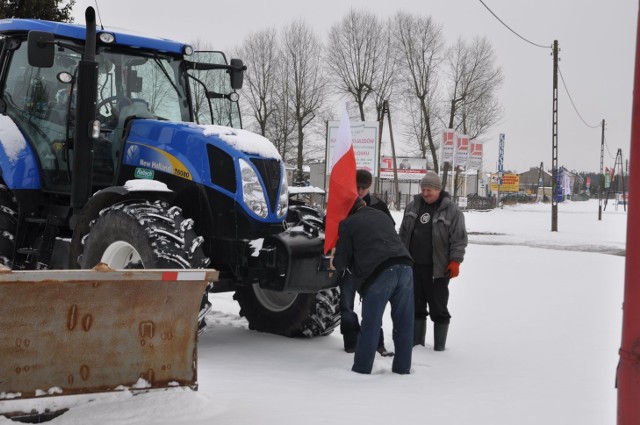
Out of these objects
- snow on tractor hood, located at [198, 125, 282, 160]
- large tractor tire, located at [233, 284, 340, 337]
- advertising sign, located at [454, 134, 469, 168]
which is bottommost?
large tractor tire, located at [233, 284, 340, 337]

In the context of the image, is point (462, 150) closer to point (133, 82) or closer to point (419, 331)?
point (419, 331)

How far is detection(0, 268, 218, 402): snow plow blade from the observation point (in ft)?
13.9

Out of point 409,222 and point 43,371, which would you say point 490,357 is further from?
point 43,371

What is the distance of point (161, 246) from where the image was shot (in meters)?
5.78

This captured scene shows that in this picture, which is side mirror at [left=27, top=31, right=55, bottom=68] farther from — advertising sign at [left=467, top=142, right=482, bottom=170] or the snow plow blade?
advertising sign at [left=467, top=142, right=482, bottom=170]

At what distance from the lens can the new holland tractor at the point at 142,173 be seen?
20.3ft

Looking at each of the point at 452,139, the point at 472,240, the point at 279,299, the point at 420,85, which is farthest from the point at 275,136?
the point at 279,299

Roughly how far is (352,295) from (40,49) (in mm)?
3254

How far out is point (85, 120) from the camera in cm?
635

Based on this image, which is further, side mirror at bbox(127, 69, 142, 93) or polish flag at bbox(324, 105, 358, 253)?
side mirror at bbox(127, 69, 142, 93)

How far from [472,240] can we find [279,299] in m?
→ 15.7

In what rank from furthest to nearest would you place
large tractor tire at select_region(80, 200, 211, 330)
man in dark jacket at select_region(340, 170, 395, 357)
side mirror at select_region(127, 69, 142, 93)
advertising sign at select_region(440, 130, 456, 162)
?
1. advertising sign at select_region(440, 130, 456, 162)
2. side mirror at select_region(127, 69, 142, 93)
3. man in dark jacket at select_region(340, 170, 395, 357)
4. large tractor tire at select_region(80, 200, 211, 330)

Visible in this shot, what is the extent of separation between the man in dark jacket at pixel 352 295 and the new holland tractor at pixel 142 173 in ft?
1.12

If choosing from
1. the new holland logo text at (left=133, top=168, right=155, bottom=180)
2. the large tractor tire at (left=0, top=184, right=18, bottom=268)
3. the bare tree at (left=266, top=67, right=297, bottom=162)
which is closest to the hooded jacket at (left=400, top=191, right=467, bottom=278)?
the new holland logo text at (left=133, top=168, right=155, bottom=180)
